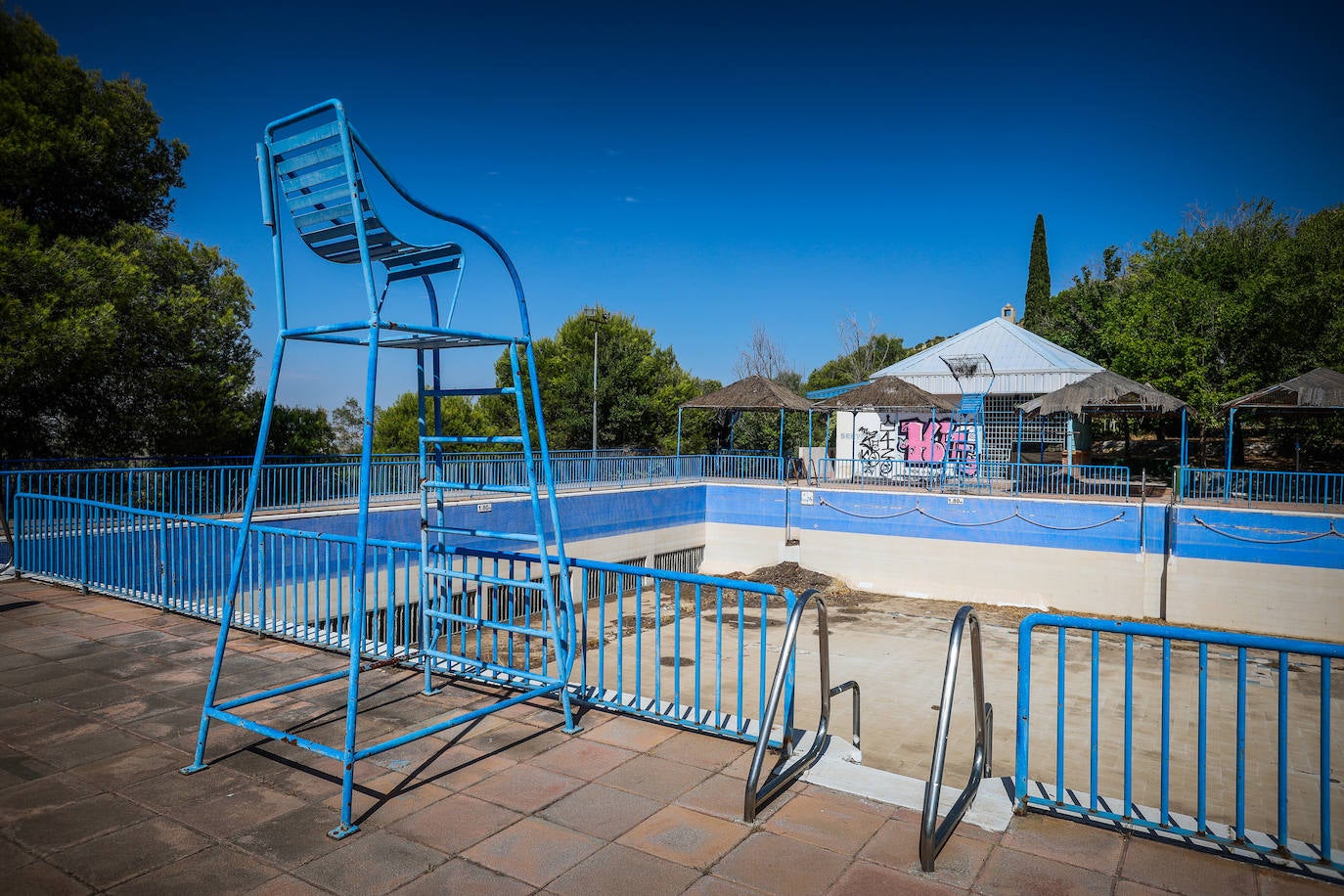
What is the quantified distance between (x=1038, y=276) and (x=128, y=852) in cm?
5655

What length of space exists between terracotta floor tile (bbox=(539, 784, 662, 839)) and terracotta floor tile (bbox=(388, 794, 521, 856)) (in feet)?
0.77

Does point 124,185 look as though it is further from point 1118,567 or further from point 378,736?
point 1118,567

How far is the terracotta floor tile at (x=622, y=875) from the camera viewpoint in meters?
3.16

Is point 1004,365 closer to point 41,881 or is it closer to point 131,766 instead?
point 131,766

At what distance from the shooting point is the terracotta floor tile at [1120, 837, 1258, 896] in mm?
3176

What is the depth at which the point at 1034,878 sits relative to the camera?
3.26 metres

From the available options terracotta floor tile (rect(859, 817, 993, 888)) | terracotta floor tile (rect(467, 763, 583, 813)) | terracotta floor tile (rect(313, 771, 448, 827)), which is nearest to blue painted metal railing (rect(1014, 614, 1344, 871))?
terracotta floor tile (rect(859, 817, 993, 888))

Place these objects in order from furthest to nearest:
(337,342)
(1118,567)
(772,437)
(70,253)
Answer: (772,437)
(1118,567)
(70,253)
(337,342)

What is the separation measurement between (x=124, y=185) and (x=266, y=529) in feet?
61.4

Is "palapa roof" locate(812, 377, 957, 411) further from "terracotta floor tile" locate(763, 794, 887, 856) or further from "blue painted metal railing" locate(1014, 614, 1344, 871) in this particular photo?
"terracotta floor tile" locate(763, 794, 887, 856)

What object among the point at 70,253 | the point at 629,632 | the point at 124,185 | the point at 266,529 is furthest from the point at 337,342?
the point at 124,185

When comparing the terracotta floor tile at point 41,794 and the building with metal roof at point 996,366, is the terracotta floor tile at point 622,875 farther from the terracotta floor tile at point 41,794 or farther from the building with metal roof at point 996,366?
the building with metal roof at point 996,366

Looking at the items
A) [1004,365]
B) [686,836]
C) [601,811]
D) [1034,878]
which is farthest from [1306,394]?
[601,811]

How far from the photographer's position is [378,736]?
4648mm
